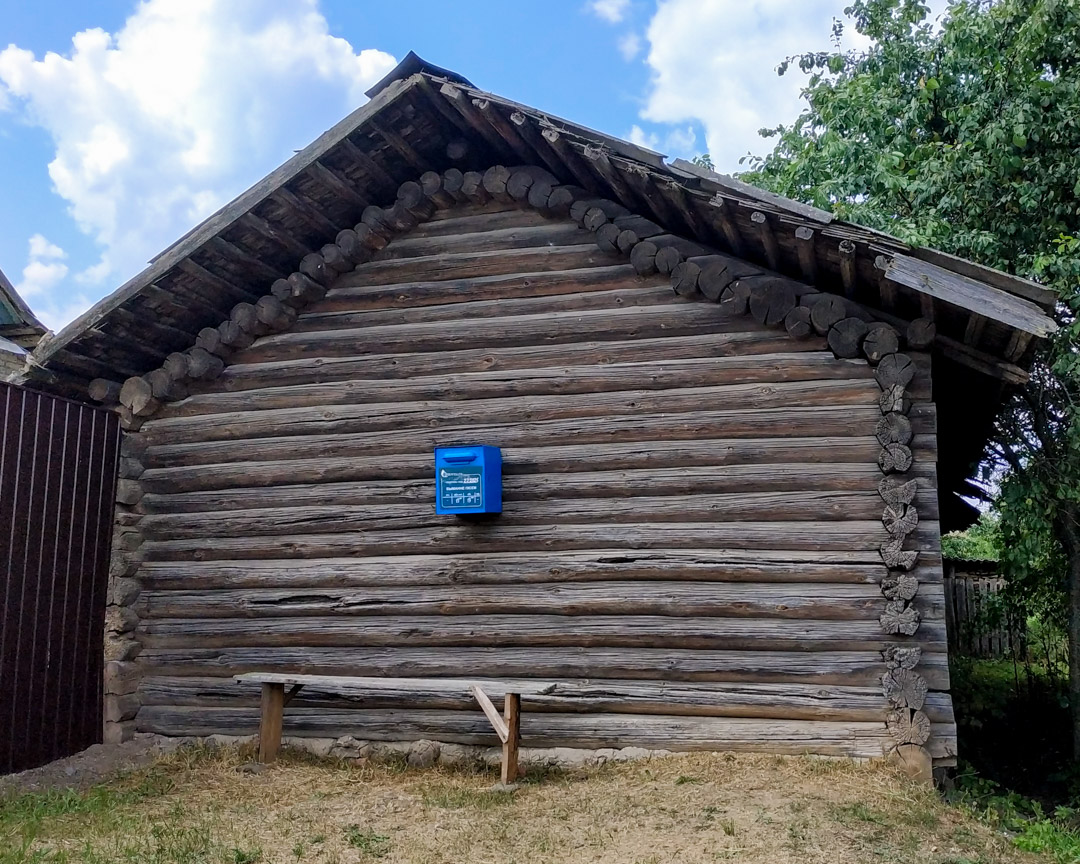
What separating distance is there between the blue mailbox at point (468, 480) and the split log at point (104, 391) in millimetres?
3386

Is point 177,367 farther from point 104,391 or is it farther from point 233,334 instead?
point 104,391

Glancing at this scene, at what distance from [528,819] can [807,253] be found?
438 centimetres

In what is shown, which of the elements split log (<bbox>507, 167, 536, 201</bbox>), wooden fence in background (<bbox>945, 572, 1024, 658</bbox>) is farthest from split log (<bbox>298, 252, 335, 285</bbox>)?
wooden fence in background (<bbox>945, 572, 1024, 658</bbox>)

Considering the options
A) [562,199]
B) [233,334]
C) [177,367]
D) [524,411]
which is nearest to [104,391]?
[177,367]

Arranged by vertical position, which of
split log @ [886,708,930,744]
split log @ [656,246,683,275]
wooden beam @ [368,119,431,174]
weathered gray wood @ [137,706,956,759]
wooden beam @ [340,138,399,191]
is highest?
wooden beam @ [368,119,431,174]

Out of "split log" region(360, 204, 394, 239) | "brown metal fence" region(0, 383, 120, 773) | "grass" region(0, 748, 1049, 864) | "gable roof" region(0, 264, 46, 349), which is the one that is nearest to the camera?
"grass" region(0, 748, 1049, 864)

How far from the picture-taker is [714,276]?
7.43m

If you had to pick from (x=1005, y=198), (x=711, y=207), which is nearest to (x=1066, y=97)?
(x=1005, y=198)

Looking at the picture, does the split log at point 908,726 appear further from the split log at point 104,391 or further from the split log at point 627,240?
the split log at point 104,391

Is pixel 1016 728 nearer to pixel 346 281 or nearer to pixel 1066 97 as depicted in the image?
pixel 1066 97

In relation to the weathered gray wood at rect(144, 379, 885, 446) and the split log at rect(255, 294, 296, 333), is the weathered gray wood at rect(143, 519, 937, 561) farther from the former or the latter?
the split log at rect(255, 294, 296, 333)

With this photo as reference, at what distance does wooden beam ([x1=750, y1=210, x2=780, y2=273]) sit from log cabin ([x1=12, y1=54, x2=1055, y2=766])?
3 cm

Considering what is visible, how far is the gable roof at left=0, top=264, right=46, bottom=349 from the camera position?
1320 cm

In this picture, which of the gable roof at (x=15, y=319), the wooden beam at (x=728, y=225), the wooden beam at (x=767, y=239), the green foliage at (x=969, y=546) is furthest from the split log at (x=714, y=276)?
the green foliage at (x=969, y=546)
